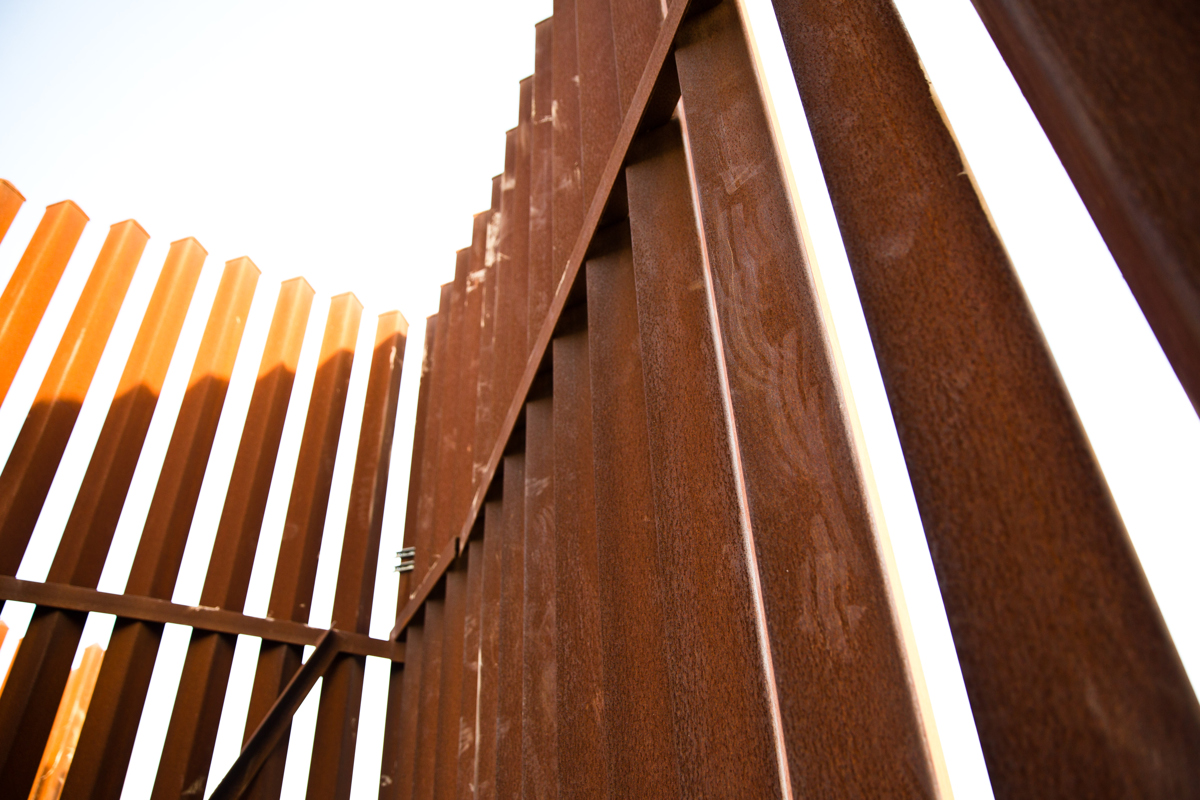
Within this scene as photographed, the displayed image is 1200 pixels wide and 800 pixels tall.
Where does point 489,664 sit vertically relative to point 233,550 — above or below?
below

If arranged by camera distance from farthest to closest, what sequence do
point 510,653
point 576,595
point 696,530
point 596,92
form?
point 596,92 → point 510,653 → point 576,595 → point 696,530

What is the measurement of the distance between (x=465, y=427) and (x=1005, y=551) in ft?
12.1

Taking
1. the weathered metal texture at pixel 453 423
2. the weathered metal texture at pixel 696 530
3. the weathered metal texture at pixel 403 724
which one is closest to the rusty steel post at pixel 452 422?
the weathered metal texture at pixel 453 423

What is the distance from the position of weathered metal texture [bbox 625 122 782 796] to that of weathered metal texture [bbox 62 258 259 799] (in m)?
3.83

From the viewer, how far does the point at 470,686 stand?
268cm

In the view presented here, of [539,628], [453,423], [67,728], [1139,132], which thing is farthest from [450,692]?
[67,728]

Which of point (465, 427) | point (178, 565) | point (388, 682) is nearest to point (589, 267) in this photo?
point (465, 427)

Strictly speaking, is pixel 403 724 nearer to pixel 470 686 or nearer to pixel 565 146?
pixel 470 686

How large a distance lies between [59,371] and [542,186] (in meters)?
3.73

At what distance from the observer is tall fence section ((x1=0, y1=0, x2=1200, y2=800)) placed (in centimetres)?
58

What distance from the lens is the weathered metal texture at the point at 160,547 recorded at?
12.1 feet

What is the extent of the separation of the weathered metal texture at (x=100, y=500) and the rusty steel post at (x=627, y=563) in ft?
12.1

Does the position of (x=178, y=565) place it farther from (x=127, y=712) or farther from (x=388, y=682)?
(x=388, y=682)

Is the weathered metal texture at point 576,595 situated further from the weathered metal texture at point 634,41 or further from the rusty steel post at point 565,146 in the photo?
the weathered metal texture at point 634,41
